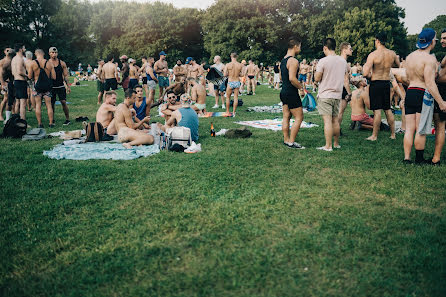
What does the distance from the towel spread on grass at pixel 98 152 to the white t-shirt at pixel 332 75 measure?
11.9 feet

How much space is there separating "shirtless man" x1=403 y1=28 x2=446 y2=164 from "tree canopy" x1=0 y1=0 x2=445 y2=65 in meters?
42.4

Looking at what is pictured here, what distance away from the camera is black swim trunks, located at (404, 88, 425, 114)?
514 cm

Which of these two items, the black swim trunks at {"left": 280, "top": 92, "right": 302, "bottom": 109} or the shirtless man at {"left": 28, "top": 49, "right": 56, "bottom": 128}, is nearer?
the black swim trunks at {"left": 280, "top": 92, "right": 302, "bottom": 109}

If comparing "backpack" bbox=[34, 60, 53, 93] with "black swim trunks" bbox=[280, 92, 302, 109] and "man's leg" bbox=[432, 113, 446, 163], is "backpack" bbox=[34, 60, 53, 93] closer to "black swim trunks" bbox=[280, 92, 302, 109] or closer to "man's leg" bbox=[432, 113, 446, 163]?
"black swim trunks" bbox=[280, 92, 302, 109]

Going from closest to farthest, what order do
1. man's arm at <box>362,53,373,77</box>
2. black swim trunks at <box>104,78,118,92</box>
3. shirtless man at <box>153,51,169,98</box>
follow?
man's arm at <box>362,53,373,77</box>, black swim trunks at <box>104,78,118,92</box>, shirtless man at <box>153,51,169,98</box>

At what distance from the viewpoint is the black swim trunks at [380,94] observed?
7047 mm

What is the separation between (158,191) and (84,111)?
9673mm

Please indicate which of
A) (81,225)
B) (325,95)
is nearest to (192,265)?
(81,225)

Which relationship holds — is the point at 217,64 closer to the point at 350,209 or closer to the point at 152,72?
the point at 152,72

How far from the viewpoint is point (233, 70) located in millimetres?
11594

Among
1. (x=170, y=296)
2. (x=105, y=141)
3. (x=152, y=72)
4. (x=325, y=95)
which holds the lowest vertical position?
(x=170, y=296)

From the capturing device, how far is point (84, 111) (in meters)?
12.6

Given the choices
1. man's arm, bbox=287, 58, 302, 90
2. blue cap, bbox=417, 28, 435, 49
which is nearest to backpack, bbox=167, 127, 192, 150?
man's arm, bbox=287, 58, 302, 90

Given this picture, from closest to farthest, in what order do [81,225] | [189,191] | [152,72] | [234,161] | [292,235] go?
1. [292,235]
2. [81,225]
3. [189,191]
4. [234,161]
5. [152,72]
